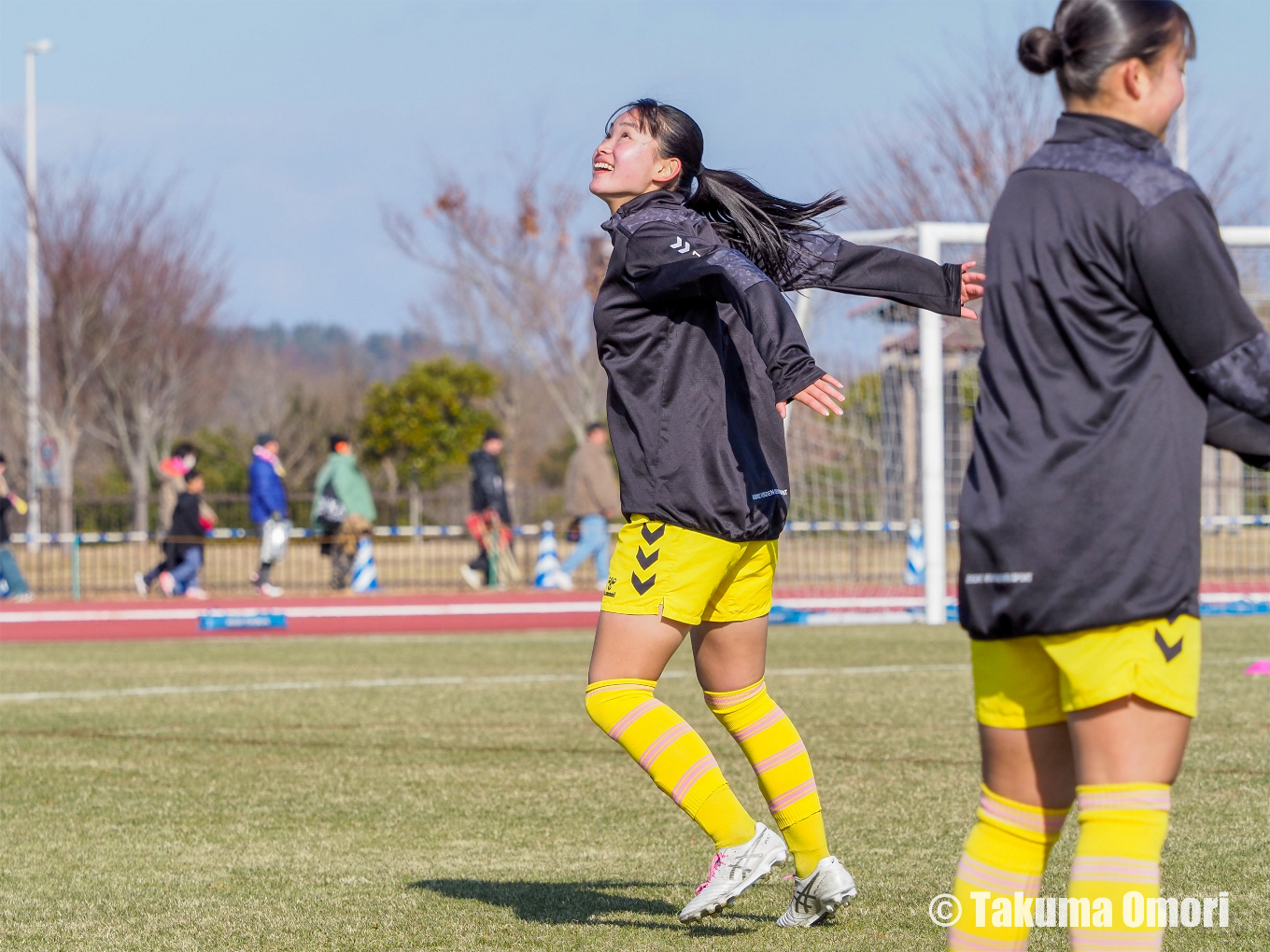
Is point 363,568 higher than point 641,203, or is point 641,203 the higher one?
point 641,203

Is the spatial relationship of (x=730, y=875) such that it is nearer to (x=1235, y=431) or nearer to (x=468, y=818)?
(x=1235, y=431)

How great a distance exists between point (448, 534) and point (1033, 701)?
2077cm

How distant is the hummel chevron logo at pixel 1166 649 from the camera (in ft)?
8.34

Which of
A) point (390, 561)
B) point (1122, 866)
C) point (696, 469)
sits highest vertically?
point (696, 469)

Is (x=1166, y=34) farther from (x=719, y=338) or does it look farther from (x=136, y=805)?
(x=136, y=805)

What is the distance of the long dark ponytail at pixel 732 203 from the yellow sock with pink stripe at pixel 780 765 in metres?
1.11

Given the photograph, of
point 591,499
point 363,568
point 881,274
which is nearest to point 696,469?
point 881,274

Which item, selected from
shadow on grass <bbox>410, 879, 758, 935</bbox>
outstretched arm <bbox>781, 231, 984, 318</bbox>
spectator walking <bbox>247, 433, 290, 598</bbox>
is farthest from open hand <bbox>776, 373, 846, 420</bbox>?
spectator walking <bbox>247, 433, 290, 598</bbox>

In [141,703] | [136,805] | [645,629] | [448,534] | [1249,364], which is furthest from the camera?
[448,534]

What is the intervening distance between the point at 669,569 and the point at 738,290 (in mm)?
732

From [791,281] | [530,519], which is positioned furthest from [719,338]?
[530,519]

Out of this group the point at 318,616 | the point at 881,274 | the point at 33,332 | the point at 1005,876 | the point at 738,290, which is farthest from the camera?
the point at 33,332

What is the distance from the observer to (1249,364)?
98.2 inches

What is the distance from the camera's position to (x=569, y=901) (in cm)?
441
